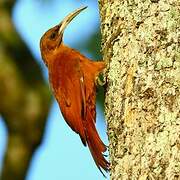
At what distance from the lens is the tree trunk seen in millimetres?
4660

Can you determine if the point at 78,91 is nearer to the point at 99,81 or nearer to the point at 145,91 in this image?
the point at 99,81

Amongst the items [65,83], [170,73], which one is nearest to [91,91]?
[65,83]

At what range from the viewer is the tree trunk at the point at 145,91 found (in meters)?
4.66

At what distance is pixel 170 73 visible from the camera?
480 centimetres

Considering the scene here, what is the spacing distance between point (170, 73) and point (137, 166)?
0.63 meters

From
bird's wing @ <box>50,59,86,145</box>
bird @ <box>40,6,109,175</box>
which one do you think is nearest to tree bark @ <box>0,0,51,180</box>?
bird @ <box>40,6,109,175</box>

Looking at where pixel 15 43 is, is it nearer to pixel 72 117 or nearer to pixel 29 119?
pixel 29 119

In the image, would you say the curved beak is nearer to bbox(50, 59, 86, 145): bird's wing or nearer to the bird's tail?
bbox(50, 59, 86, 145): bird's wing

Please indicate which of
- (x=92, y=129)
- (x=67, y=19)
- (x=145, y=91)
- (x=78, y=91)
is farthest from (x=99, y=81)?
(x=145, y=91)

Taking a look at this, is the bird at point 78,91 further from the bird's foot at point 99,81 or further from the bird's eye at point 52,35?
the bird's eye at point 52,35

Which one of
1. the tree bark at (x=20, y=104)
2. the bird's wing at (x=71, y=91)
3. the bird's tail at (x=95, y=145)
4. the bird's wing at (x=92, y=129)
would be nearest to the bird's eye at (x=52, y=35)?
the bird's wing at (x=71, y=91)

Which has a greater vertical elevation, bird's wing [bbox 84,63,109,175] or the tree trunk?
the tree trunk

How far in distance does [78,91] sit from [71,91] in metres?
0.08

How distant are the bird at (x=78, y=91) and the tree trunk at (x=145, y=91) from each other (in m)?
0.73
